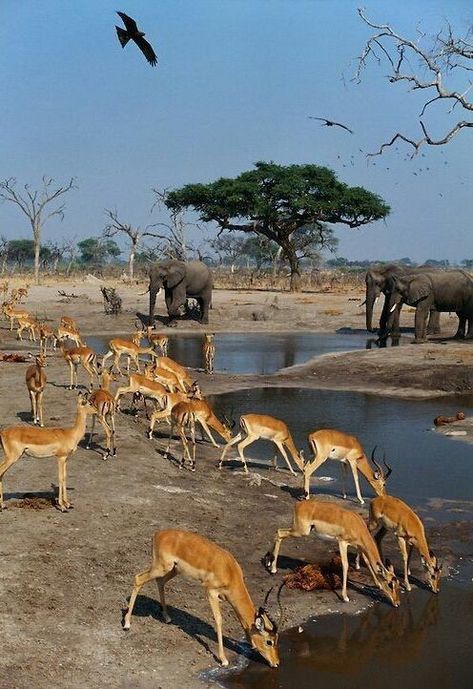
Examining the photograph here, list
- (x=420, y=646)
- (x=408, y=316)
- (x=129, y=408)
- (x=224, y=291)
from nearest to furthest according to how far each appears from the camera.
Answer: (x=420, y=646), (x=129, y=408), (x=408, y=316), (x=224, y=291)

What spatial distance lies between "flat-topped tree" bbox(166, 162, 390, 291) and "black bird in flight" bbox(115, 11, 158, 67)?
47719mm

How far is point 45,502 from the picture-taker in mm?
11430

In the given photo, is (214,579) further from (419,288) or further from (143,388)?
(419,288)

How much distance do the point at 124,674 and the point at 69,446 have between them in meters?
4.47

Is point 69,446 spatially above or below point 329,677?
above

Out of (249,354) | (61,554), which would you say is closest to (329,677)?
(61,554)

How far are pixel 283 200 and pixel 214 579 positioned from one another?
180 ft

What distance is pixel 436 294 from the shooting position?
36719mm

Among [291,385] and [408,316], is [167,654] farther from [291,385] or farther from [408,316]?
[408,316]

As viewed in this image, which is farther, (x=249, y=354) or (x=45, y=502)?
(x=249, y=354)


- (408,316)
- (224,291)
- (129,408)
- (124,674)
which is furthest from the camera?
(224,291)

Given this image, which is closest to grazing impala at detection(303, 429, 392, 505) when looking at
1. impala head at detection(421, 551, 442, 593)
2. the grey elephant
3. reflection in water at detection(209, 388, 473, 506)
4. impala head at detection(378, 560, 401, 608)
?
reflection in water at detection(209, 388, 473, 506)

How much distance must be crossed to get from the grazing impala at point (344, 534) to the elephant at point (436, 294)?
2675cm

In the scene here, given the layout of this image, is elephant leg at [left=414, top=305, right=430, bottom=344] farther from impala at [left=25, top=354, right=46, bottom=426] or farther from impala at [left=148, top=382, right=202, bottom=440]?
impala at [left=25, top=354, right=46, bottom=426]
